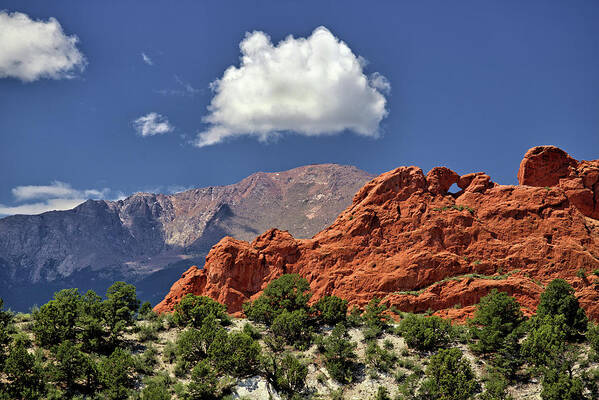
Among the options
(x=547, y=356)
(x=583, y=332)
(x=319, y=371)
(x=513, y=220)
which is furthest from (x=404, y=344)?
(x=513, y=220)

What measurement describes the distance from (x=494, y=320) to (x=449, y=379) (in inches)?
482

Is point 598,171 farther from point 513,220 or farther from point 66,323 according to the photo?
point 66,323

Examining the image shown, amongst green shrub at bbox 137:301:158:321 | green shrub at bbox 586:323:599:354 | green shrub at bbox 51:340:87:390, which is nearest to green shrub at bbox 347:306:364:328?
green shrub at bbox 586:323:599:354

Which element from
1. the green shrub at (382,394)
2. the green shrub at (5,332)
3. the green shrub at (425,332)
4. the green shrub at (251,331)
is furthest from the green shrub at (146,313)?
the green shrub at (425,332)

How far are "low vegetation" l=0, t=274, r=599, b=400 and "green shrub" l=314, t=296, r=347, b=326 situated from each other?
0.15 metres

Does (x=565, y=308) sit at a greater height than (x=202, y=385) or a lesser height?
greater

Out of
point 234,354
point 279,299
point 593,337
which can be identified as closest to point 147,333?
point 234,354

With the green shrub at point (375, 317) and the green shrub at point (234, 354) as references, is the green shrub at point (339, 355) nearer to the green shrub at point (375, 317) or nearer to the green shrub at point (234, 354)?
the green shrub at point (375, 317)

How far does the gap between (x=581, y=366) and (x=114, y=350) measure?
53765mm

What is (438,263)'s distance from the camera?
71562 millimetres

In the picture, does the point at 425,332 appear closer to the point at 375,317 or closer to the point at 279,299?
the point at 375,317

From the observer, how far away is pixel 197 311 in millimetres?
65500

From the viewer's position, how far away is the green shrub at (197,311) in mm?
65750

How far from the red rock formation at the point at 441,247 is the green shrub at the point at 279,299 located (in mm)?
4587
